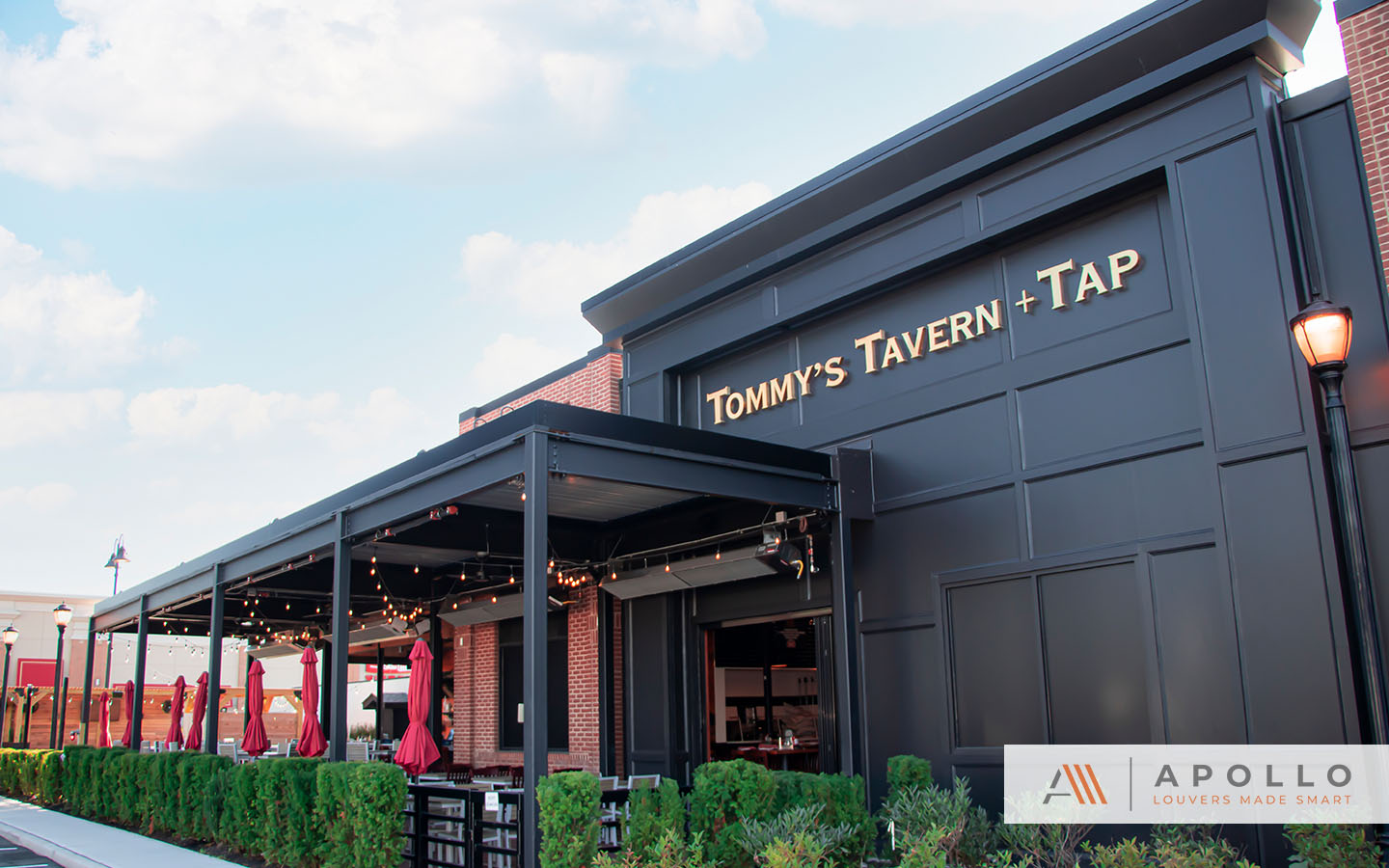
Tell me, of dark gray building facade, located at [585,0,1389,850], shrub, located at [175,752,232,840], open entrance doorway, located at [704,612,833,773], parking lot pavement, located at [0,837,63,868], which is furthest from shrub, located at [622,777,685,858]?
parking lot pavement, located at [0,837,63,868]

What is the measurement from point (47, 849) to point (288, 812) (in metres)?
4.43

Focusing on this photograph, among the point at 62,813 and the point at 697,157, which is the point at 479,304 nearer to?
the point at 697,157

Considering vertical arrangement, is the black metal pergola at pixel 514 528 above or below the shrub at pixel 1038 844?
above

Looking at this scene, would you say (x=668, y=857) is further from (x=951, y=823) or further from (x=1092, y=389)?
(x=1092, y=389)

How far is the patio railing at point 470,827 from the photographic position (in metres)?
8.73

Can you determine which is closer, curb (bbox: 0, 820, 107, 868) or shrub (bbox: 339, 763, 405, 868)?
shrub (bbox: 339, 763, 405, 868)

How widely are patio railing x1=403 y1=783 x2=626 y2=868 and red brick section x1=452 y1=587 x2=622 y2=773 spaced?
137 inches

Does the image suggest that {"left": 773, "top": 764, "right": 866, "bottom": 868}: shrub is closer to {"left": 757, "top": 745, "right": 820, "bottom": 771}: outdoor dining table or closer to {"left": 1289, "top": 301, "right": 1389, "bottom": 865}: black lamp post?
{"left": 1289, "top": 301, "right": 1389, "bottom": 865}: black lamp post

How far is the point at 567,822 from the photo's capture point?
7.11m

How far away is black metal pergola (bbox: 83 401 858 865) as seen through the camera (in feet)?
27.5

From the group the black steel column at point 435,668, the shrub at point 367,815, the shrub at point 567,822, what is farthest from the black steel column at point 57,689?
the shrub at point 567,822

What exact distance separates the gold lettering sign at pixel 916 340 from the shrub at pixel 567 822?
5.86m

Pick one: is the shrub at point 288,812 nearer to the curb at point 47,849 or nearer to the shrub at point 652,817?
the curb at point 47,849

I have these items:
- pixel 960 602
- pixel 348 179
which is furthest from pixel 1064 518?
pixel 348 179
